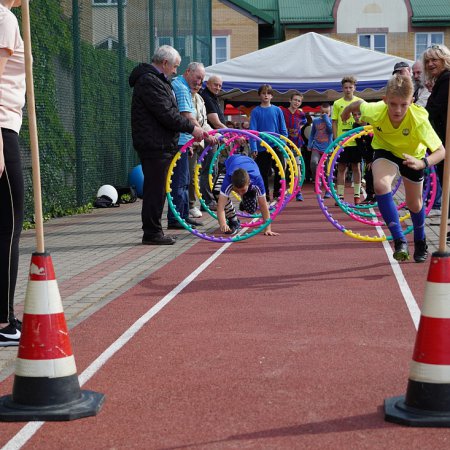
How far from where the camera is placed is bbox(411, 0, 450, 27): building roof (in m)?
40.3

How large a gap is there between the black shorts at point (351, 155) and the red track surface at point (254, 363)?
653 cm

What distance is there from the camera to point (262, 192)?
A: 35.8 ft

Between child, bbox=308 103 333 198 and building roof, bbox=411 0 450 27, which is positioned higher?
building roof, bbox=411 0 450 27

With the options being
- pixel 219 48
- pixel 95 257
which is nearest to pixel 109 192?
pixel 95 257

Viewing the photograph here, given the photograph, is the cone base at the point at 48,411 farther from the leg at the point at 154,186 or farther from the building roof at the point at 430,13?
the building roof at the point at 430,13

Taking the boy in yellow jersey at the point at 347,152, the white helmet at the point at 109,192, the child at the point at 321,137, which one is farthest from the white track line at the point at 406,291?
the child at the point at 321,137

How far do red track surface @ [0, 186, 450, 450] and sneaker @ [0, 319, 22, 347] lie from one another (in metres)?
0.41

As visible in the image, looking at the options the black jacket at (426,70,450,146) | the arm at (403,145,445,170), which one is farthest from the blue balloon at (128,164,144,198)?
the arm at (403,145,445,170)

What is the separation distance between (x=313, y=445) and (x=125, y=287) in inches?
164

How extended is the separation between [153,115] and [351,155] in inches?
224

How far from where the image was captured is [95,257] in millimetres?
9539

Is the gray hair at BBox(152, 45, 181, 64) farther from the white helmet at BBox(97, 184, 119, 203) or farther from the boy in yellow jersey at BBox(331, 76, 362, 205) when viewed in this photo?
the white helmet at BBox(97, 184, 119, 203)

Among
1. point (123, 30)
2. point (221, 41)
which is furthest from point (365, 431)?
point (221, 41)

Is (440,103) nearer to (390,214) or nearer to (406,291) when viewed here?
(390,214)
